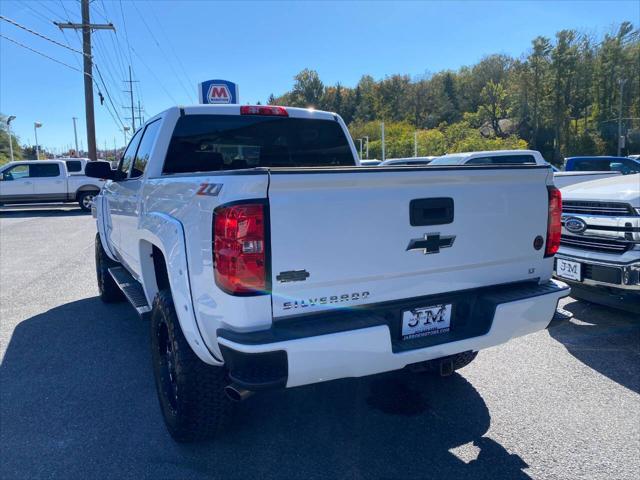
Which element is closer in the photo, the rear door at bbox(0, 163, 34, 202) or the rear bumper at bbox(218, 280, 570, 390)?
the rear bumper at bbox(218, 280, 570, 390)

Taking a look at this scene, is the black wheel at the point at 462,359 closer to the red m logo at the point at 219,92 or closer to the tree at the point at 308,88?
the red m logo at the point at 219,92

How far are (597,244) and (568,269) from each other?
360 millimetres

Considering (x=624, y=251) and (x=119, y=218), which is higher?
(x=119, y=218)

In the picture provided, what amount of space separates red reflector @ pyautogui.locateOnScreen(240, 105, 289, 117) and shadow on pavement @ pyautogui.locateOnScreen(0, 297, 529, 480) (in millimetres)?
2287

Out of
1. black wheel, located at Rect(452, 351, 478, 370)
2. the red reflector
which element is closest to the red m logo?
the red reflector

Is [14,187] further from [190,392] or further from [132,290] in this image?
[190,392]

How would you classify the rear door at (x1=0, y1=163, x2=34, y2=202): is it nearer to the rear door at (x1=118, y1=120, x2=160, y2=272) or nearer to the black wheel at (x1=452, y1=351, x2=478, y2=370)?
the rear door at (x1=118, y1=120, x2=160, y2=272)

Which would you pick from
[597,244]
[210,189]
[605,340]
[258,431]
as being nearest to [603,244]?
[597,244]

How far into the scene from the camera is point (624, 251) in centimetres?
437

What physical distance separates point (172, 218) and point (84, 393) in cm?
181

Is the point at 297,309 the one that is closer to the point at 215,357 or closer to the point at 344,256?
the point at 344,256

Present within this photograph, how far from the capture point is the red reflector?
4059mm

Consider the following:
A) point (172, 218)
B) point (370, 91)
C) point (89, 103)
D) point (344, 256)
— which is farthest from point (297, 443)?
point (370, 91)

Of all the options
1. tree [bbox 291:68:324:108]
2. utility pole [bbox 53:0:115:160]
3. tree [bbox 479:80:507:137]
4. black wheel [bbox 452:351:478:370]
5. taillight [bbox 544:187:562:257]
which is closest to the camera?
taillight [bbox 544:187:562:257]
